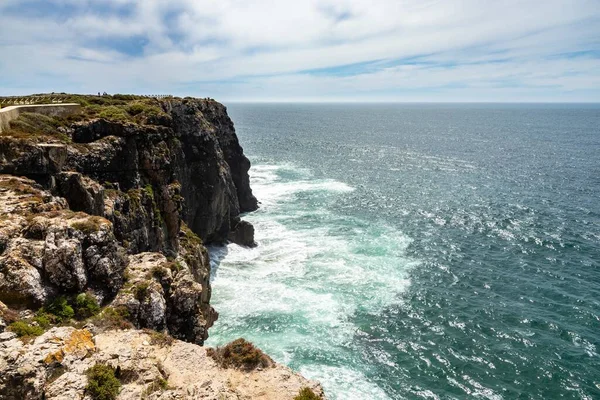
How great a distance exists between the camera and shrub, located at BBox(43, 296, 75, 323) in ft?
65.4

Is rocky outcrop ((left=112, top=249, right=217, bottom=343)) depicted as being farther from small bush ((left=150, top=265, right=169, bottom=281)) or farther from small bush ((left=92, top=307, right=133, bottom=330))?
small bush ((left=92, top=307, right=133, bottom=330))

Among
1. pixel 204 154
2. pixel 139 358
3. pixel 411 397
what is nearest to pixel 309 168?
pixel 204 154

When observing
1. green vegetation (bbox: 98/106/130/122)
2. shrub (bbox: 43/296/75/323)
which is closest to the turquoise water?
shrub (bbox: 43/296/75/323)

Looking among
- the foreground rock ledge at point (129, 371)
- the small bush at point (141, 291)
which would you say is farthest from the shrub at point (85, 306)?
the small bush at point (141, 291)

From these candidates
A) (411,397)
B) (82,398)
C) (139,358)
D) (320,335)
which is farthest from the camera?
(320,335)

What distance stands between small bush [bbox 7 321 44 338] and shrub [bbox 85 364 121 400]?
3642 millimetres

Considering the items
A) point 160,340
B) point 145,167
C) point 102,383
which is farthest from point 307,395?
point 145,167

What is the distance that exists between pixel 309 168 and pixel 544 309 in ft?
298

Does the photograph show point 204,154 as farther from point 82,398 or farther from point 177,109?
point 82,398

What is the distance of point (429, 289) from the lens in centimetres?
5225

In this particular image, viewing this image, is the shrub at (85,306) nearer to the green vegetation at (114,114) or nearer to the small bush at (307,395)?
the small bush at (307,395)

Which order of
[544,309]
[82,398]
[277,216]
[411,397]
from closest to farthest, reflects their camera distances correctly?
[82,398], [411,397], [544,309], [277,216]

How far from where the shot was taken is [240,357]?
63.4ft

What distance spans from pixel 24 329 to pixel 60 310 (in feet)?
8.47
